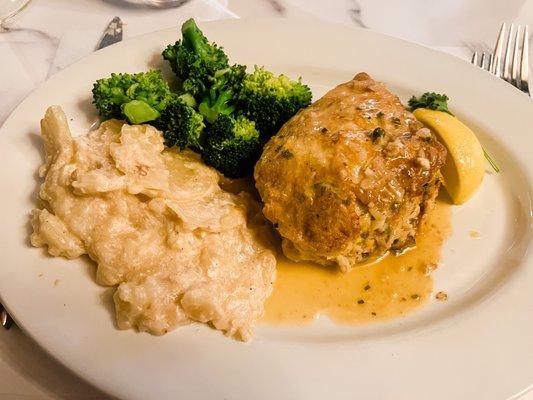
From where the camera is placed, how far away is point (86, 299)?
9.07 ft

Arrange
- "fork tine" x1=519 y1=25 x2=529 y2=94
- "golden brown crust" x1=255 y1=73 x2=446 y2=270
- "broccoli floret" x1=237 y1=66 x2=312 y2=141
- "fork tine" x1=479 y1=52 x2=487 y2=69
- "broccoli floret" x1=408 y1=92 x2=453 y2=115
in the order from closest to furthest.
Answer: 1. "golden brown crust" x1=255 y1=73 x2=446 y2=270
2. "broccoli floret" x1=237 y1=66 x2=312 y2=141
3. "broccoli floret" x1=408 y1=92 x2=453 y2=115
4. "fork tine" x1=519 y1=25 x2=529 y2=94
5. "fork tine" x1=479 y1=52 x2=487 y2=69

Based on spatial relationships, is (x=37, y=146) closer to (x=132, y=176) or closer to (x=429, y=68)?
(x=132, y=176)

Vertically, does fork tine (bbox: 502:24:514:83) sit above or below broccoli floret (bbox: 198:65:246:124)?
below

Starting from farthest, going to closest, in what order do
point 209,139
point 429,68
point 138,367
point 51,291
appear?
point 429,68 → point 209,139 → point 51,291 → point 138,367

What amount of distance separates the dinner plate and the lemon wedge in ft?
0.53

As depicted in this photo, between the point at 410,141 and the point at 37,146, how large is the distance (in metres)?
2.35

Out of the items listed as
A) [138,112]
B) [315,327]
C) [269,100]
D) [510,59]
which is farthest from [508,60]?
[138,112]

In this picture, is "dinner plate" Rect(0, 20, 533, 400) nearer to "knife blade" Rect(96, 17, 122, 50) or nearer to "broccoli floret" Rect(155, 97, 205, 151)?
"knife blade" Rect(96, 17, 122, 50)

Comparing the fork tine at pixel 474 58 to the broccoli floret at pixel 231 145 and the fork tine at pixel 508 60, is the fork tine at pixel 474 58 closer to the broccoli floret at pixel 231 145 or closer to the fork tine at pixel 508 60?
the fork tine at pixel 508 60

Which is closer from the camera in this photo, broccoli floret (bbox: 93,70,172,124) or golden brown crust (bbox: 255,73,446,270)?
golden brown crust (bbox: 255,73,446,270)

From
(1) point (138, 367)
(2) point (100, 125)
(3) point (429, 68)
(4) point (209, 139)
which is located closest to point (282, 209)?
(4) point (209, 139)

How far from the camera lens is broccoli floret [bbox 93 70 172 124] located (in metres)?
3.47

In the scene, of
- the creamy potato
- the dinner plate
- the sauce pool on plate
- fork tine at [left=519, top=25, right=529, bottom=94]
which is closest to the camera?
the dinner plate

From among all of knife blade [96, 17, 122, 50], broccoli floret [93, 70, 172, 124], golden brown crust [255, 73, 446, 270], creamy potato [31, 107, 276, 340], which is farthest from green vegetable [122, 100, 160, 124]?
knife blade [96, 17, 122, 50]
